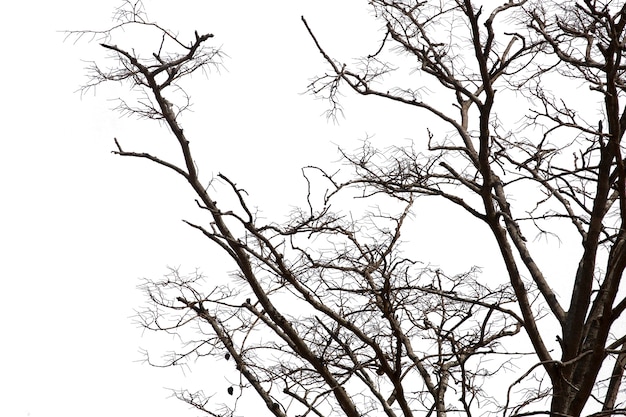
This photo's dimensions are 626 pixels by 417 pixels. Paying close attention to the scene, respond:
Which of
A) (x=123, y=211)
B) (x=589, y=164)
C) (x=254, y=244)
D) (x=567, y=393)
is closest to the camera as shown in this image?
(x=567, y=393)

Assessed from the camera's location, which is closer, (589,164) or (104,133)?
(589,164)

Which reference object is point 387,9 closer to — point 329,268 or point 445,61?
point 445,61

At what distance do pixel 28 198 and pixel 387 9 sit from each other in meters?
6.70

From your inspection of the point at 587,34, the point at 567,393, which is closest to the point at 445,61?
the point at 587,34

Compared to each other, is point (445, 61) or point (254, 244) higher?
point (445, 61)

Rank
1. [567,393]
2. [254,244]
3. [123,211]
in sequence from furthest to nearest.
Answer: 1. [123,211]
2. [254,244]
3. [567,393]

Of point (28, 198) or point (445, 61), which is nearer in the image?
point (445, 61)

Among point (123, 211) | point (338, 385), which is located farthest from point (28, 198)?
point (338, 385)

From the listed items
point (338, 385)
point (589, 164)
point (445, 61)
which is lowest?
point (338, 385)

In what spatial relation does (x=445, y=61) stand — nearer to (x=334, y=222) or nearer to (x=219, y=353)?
(x=334, y=222)

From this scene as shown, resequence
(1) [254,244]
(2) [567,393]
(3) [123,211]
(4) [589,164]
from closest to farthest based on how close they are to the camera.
Answer: (2) [567,393] < (1) [254,244] < (4) [589,164] < (3) [123,211]

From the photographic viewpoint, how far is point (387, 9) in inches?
95.2

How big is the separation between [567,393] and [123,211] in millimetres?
6742

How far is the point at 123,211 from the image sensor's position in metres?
8.40
